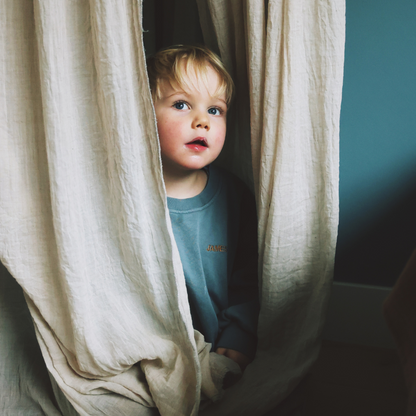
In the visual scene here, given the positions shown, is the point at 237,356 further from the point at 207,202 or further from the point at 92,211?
the point at 92,211

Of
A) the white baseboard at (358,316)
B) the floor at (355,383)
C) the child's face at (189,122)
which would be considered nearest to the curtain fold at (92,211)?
the child's face at (189,122)

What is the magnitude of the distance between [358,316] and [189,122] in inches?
28.0

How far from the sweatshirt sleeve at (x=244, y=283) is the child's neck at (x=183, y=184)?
0.43 ft

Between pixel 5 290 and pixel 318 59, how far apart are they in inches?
29.8

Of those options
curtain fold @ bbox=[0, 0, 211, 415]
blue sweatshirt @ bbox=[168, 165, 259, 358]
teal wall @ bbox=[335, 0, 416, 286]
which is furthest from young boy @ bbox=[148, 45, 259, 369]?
teal wall @ bbox=[335, 0, 416, 286]

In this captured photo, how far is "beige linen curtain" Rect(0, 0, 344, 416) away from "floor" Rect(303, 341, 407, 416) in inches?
5.7

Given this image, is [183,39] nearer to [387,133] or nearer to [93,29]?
[93,29]

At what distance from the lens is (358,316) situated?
1.04 m

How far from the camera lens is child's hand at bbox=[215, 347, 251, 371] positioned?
2.68 feet

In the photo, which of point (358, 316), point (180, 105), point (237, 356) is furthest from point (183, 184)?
point (358, 316)

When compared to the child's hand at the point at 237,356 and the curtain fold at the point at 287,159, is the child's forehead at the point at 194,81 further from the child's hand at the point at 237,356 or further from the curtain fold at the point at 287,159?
the child's hand at the point at 237,356

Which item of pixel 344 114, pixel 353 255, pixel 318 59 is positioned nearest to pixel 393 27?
pixel 344 114

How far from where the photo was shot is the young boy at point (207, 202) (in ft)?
2.42

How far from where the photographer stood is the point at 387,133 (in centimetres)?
90
